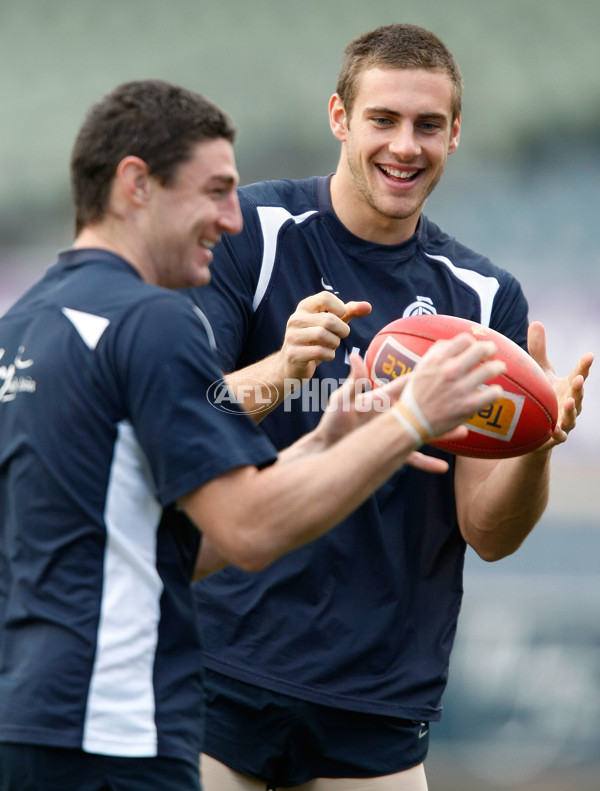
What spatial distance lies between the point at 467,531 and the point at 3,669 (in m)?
1.60

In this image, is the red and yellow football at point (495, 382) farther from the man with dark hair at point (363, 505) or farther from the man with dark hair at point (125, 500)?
the man with dark hair at point (125, 500)

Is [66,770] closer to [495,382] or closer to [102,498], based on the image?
[102,498]

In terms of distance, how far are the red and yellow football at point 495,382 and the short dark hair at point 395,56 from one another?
0.76 m

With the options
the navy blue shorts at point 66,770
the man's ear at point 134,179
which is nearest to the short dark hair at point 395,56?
the man's ear at point 134,179

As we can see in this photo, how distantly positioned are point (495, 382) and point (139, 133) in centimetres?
116

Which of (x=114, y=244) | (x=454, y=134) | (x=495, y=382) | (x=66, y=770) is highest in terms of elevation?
(x=454, y=134)

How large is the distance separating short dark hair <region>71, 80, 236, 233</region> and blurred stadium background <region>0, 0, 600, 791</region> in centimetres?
381

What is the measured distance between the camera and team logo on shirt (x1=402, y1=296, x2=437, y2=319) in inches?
130

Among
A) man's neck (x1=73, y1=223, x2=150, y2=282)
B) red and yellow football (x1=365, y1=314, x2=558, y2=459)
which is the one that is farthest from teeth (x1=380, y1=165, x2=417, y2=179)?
man's neck (x1=73, y1=223, x2=150, y2=282)

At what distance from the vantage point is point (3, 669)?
6.80ft

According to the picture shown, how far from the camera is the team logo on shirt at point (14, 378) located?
6.82 feet

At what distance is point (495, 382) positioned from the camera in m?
2.91

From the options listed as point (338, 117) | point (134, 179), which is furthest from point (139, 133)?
point (338, 117)

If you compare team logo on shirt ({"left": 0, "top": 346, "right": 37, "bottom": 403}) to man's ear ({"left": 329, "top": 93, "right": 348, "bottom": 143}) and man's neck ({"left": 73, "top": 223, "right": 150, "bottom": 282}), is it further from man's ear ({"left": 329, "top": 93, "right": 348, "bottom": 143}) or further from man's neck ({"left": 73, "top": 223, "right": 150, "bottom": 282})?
man's ear ({"left": 329, "top": 93, "right": 348, "bottom": 143})
